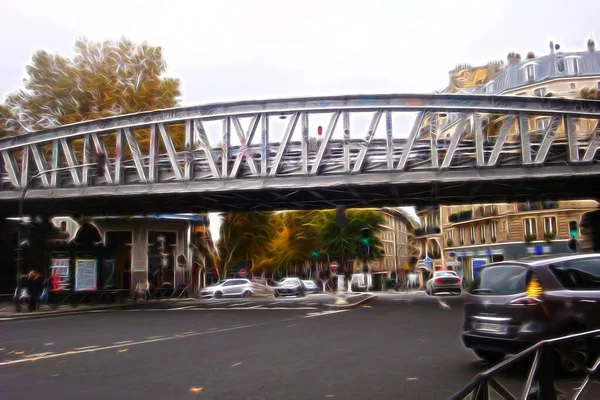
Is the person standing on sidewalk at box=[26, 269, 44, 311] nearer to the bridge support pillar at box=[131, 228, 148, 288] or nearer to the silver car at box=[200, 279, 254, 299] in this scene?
the silver car at box=[200, 279, 254, 299]

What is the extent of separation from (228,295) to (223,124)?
16.0m

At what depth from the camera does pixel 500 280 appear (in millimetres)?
8312

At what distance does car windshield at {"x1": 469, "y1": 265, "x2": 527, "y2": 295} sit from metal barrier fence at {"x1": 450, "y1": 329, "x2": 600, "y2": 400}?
3.61m

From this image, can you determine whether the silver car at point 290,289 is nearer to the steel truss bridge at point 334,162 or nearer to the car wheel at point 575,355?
the steel truss bridge at point 334,162

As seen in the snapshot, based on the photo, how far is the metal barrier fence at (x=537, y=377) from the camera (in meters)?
3.61

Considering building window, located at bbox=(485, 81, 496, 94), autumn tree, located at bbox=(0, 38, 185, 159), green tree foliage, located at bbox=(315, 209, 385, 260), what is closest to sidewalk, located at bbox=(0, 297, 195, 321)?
autumn tree, located at bbox=(0, 38, 185, 159)

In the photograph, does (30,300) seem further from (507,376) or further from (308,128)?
(507,376)

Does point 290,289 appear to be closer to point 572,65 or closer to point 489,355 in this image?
point 489,355

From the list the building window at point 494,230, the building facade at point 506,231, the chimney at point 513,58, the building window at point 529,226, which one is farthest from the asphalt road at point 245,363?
the chimney at point 513,58

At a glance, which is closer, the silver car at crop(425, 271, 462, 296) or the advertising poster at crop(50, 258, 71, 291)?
the advertising poster at crop(50, 258, 71, 291)

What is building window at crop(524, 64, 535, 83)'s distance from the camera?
53812 millimetres

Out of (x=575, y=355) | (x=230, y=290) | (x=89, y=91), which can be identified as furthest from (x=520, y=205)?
(x=575, y=355)

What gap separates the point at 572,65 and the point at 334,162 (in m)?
36.1

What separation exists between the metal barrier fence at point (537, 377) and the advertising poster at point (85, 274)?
→ 29.4m
